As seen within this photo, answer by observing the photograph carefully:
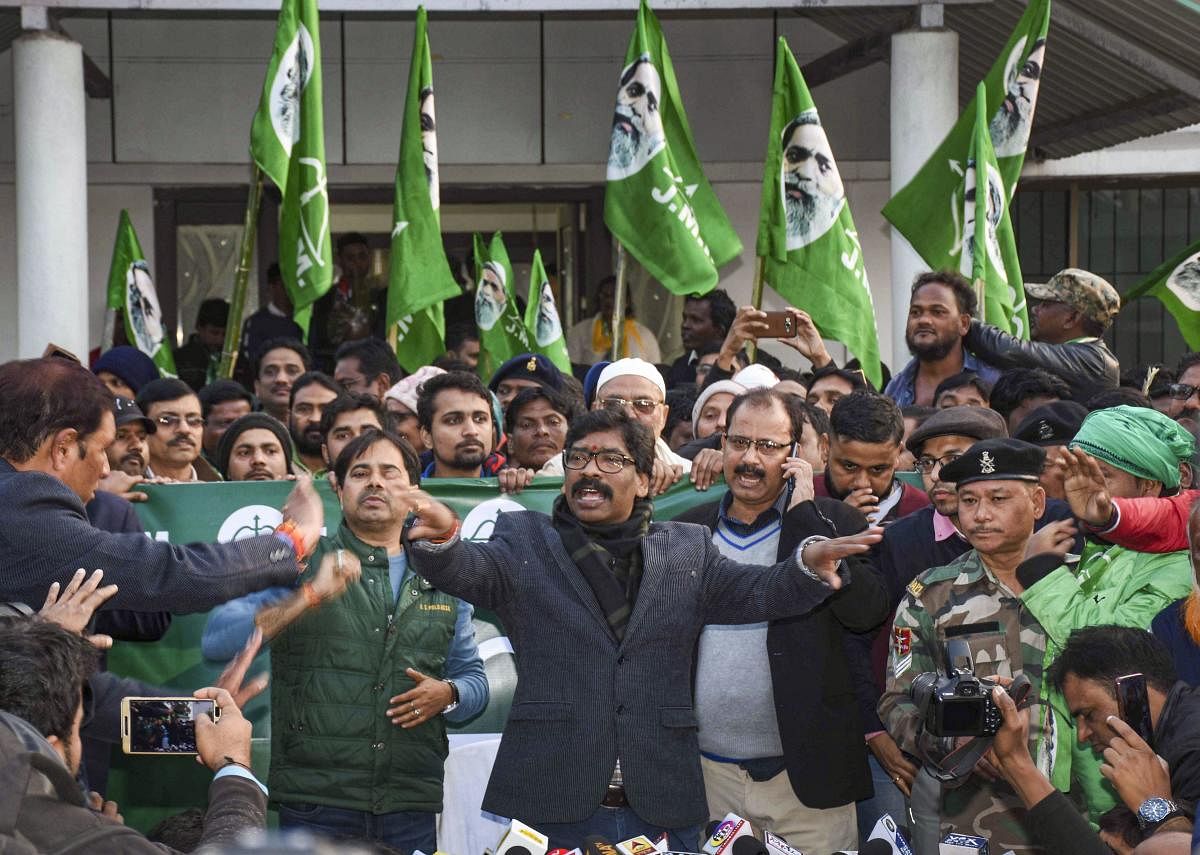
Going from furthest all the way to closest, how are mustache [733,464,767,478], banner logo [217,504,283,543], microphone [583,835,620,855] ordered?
banner logo [217,504,283,543], mustache [733,464,767,478], microphone [583,835,620,855]

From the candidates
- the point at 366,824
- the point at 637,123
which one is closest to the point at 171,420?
the point at 366,824

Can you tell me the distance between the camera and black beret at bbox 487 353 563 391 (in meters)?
7.51

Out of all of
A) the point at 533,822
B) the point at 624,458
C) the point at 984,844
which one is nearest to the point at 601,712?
the point at 533,822

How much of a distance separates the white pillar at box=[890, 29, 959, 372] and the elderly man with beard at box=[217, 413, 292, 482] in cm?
544

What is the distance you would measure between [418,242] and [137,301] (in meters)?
2.38

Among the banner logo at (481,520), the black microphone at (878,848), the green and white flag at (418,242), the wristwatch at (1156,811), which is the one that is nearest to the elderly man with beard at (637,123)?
the green and white flag at (418,242)

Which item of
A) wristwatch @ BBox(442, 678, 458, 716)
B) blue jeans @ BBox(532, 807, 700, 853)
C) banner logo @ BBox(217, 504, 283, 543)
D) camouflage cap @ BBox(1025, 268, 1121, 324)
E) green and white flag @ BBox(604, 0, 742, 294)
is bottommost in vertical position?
blue jeans @ BBox(532, 807, 700, 853)

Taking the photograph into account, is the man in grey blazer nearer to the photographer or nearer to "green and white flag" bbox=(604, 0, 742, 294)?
the photographer

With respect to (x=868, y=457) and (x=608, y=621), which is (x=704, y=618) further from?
(x=868, y=457)

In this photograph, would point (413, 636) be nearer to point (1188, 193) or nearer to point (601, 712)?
point (601, 712)

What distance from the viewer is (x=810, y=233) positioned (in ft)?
28.2

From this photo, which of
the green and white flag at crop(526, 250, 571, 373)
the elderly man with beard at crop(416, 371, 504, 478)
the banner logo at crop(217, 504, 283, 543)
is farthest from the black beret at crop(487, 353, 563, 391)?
the green and white flag at crop(526, 250, 571, 373)

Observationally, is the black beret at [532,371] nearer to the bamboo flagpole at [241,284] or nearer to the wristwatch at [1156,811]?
the bamboo flagpole at [241,284]

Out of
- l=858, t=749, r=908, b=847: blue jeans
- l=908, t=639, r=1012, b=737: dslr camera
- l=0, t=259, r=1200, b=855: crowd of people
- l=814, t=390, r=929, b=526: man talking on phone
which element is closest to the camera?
l=908, t=639, r=1012, b=737: dslr camera
